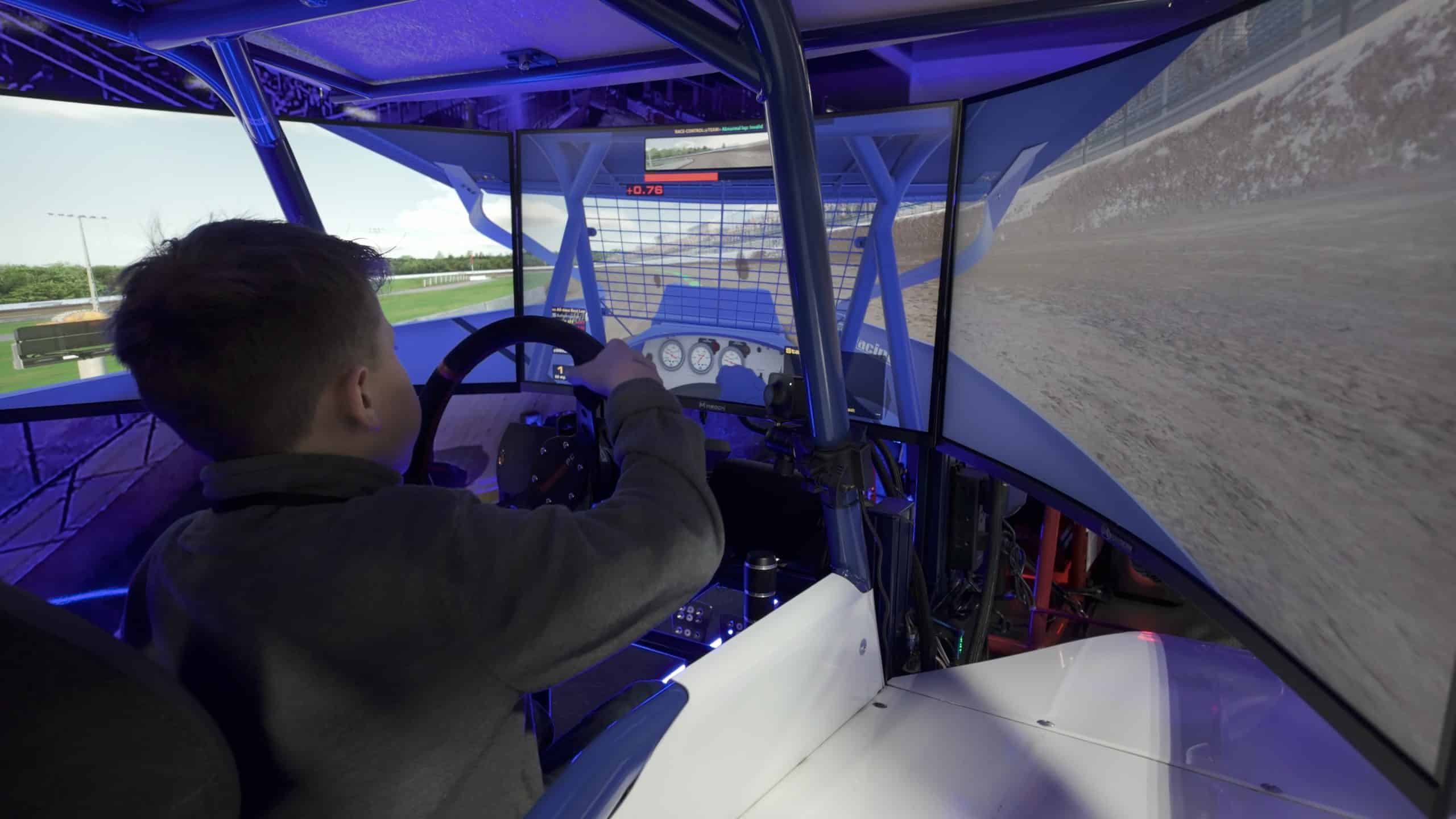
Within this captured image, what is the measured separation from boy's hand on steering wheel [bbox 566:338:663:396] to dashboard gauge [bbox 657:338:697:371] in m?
1.01

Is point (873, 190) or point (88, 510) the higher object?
point (873, 190)

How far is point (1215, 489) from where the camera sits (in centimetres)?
74

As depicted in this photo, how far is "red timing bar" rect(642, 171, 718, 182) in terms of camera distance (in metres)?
1.63

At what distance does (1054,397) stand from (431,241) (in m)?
1.73

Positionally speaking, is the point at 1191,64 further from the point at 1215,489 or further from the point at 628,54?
the point at 628,54

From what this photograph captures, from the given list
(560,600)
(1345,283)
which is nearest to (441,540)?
(560,600)

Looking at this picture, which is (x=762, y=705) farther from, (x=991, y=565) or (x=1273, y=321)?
(x=991, y=565)

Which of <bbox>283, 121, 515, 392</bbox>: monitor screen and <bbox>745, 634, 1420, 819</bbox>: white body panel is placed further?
<bbox>283, 121, 515, 392</bbox>: monitor screen

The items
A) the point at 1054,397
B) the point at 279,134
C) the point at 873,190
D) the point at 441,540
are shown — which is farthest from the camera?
the point at 279,134

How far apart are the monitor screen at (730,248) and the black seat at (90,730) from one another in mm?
1146

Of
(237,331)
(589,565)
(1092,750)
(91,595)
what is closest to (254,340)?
(237,331)

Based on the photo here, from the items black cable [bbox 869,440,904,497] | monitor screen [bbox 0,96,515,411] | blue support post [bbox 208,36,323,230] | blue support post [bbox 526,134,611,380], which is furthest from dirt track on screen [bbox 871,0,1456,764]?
monitor screen [bbox 0,96,515,411]

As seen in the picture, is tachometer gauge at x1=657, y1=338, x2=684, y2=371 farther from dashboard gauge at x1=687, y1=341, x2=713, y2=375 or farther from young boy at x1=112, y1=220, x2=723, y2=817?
young boy at x1=112, y1=220, x2=723, y2=817

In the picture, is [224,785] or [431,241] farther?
[431,241]
